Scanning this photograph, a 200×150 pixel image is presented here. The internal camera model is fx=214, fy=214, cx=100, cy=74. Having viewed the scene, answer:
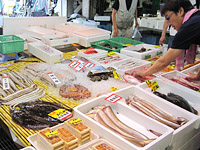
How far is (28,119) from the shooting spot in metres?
1.96

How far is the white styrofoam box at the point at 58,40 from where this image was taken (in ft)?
13.2

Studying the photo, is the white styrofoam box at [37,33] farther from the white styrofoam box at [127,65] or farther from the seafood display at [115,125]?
the seafood display at [115,125]

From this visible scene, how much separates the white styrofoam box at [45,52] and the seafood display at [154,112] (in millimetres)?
1616

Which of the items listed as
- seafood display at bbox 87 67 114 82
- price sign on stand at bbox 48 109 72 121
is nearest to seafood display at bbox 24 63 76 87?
seafood display at bbox 87 67 114 82

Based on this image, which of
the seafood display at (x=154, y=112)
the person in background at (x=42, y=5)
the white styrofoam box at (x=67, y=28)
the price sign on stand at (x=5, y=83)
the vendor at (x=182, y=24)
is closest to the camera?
the seafood display at (x=154, y=112)

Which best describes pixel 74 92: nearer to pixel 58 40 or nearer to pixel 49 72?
pixel 49 72

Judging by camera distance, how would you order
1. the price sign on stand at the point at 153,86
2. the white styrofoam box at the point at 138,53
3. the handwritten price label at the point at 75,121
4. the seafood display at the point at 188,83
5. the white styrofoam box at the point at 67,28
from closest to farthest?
the handwritten price label at the point at 75,121 → the price sign on stand at the point at 153,86 → the seafood display at the point at 188,83 → the white styrofoam box at the point at 138,53 → the white styrofoam box at the point at 67,28

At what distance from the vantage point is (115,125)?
176 cm

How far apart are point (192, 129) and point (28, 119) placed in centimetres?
147

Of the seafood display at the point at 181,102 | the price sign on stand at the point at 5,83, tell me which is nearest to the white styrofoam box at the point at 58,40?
the price sign on stand at the point at 5,83

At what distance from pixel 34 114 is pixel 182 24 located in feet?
6.01

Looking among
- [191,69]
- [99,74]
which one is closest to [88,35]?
[99,74]

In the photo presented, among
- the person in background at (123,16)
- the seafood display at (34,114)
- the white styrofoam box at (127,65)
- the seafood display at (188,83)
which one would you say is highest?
the person in background at (123,16)

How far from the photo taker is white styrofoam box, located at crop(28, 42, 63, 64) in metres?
3.40
